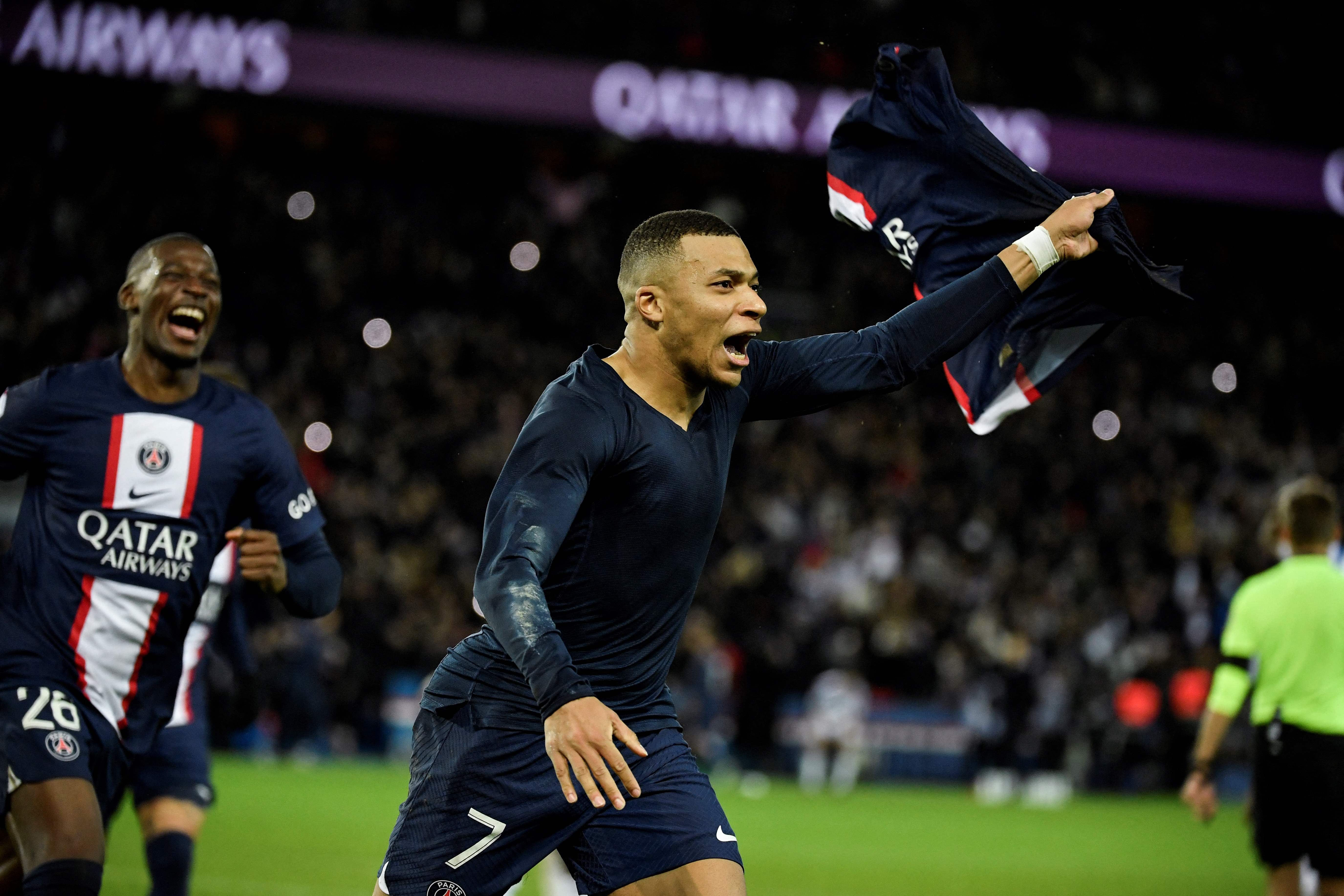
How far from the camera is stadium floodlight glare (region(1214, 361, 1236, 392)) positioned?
2516 cm

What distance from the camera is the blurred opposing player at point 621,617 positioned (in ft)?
12.7

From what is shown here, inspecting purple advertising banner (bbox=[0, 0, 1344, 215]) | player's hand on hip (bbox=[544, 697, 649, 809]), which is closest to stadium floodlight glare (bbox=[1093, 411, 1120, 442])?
purple advertising banner (bbox=[0, 0, 1344, 215])

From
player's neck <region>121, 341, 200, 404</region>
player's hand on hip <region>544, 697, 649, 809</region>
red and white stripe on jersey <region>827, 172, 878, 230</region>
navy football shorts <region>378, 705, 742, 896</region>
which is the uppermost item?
red and white stripe on jersey <region>827, 172, 878, 230</region>

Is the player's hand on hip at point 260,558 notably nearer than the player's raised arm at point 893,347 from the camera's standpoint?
No

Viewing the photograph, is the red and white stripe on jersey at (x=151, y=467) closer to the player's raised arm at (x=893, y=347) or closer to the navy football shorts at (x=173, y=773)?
the navy football shorts at (x=173, y=773)

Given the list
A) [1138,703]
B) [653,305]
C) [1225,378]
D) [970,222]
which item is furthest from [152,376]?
[1225,378]

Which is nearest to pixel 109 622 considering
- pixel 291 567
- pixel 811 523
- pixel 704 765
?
pixel 291 567

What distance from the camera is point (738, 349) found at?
13.5 ft

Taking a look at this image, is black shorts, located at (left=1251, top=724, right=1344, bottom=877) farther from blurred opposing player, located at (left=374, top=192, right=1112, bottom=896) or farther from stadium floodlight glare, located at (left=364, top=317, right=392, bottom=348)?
stadium floodlight glare, located at (left=364, top=317, right=392, bottom=348)

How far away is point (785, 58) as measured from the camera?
2073 cm

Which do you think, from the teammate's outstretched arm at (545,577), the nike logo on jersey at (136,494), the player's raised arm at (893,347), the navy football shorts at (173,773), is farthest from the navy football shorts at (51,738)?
the player's raised arm at (893,347)

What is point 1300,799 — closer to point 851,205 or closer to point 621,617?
point 851,205

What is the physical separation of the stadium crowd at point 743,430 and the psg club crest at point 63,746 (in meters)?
12.4

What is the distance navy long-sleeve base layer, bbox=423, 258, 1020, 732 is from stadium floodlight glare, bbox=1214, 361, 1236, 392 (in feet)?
73.2
